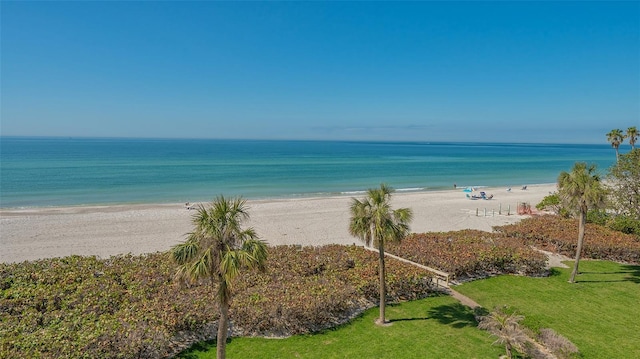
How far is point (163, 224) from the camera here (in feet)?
101

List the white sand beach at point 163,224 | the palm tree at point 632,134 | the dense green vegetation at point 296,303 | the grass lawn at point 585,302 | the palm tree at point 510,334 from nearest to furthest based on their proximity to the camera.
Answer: the palm tree at point 510,334 < the dense green vegetation at point 296,303 < the grass lawn at point 585,302 < the white sand beach at point 163,224 < the palm tree at point 632,134

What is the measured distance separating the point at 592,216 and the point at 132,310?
100 ft

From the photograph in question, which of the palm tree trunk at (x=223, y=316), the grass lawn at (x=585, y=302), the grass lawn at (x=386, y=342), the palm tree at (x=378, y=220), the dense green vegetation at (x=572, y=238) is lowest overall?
the grass lawn at (x=585, y=302)

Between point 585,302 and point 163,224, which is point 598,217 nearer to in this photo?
point 585,302

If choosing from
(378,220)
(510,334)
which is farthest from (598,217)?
(378,220)

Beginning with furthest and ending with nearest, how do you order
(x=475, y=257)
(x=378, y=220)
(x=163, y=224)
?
(x=163, y=224) < (x=475, y=257) < (x=378, y=220)

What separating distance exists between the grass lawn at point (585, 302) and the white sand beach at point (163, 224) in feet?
33.8

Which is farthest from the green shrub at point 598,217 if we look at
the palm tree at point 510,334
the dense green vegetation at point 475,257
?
the palm tree at point 510,334

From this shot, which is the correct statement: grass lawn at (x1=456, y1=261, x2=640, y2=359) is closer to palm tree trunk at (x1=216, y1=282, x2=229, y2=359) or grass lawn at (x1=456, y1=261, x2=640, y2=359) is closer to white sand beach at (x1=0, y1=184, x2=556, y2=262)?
white sand beach at (x1=0, y1=184, x2=556, y2=262)

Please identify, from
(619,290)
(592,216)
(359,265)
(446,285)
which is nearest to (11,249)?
(359,265)

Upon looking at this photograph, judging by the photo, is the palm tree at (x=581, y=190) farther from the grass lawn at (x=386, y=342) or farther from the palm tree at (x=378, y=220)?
the palm tree at (x=378, y=220)

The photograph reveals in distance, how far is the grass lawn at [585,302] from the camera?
11938mm

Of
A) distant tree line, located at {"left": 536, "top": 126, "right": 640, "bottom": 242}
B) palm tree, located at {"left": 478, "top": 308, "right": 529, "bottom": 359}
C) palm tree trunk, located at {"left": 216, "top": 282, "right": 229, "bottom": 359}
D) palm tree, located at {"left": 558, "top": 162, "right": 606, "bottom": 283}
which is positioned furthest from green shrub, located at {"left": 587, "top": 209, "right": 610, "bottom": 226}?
palm tree trunk, located at {"left": 216, "top": 282, "right": 229, "bottom": 359}

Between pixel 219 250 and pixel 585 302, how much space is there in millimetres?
16020
